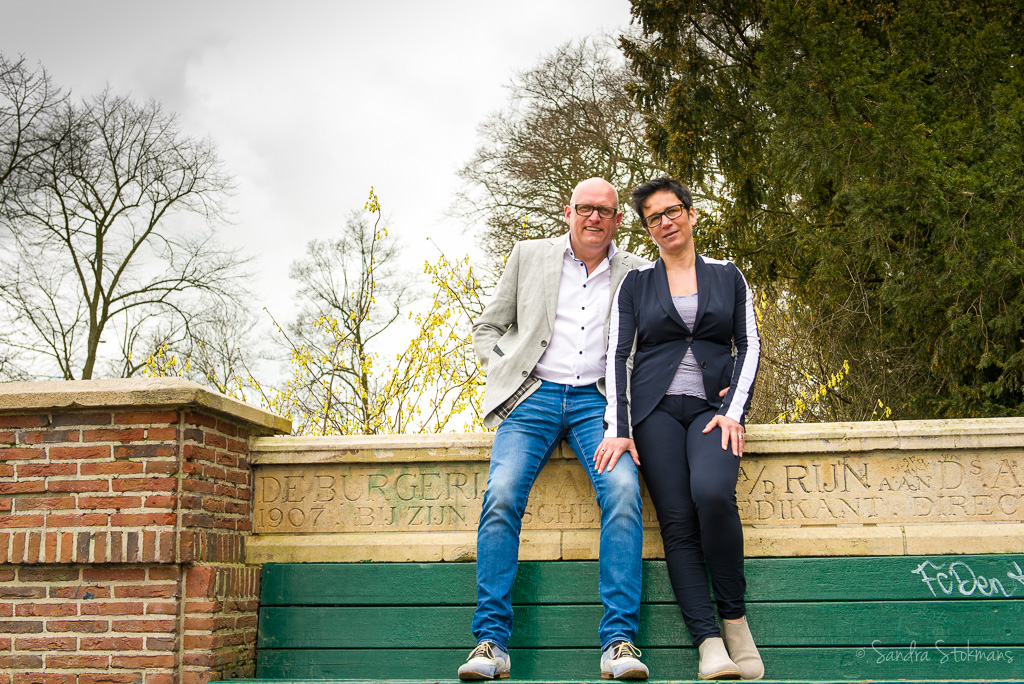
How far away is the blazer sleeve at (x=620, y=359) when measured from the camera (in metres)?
3.70

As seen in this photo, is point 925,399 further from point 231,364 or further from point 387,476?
point 231,364

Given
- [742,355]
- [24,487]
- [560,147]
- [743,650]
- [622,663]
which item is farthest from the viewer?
[560,147]

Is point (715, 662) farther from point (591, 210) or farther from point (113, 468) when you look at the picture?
point (113, 468)

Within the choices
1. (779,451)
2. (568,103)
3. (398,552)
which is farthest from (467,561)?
(568,103)

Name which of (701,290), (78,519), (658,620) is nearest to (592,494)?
(658,620)

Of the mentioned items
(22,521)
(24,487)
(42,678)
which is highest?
(24,487)

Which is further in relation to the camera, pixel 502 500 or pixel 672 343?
pixel 672 343

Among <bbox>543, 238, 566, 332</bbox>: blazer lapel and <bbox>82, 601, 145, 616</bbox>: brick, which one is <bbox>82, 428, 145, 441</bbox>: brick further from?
<bbox>543, 238, 566, 332</bbox>: blazer lapel

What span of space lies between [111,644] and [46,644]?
12.5 inches

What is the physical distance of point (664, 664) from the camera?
381 cm

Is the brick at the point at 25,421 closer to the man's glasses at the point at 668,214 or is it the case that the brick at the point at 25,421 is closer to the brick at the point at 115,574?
the brick at the point at 115,574

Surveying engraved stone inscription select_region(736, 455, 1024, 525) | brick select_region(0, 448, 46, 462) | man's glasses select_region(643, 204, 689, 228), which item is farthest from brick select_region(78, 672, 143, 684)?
man's glasses select_region(643, 204, 689, 228)

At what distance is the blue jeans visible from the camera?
138 inches

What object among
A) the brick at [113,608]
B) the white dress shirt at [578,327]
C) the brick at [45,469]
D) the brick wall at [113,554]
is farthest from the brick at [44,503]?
the white dress shirt at [578,327]
